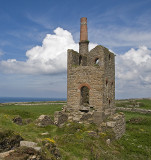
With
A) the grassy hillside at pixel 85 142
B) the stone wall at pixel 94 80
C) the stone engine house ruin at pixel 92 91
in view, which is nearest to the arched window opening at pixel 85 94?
the stone engine house ruin at pixel 92 91

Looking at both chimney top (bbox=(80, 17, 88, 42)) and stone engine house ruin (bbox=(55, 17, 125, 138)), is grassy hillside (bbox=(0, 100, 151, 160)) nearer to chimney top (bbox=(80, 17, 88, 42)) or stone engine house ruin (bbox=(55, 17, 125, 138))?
stone engine house ruin (bbox=(55, 17, 125, 138))

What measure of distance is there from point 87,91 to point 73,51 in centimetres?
436

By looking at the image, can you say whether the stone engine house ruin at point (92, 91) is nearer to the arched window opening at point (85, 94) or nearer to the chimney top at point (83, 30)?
the arched window opening at point (85, 94)

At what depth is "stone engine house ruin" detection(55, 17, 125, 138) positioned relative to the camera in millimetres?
14773

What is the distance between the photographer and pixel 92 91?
50.5ft

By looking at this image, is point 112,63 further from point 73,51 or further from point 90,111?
point 90,111

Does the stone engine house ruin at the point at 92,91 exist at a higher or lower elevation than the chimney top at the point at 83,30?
lower

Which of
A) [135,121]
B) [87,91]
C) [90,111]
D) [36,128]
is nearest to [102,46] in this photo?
[87,91]

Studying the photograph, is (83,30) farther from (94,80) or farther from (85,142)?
(85,142)

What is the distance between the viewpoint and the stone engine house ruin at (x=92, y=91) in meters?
14.8

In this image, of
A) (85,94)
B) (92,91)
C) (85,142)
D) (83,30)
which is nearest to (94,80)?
(92,91)

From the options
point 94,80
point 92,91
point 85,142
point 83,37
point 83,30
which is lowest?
point 85,142

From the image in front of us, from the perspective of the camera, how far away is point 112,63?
17.9 meters

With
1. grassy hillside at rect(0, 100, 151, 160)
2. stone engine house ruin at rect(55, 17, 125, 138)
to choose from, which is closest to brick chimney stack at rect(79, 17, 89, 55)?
stone engine house ruin at rect(55, 17, 125, 138)
